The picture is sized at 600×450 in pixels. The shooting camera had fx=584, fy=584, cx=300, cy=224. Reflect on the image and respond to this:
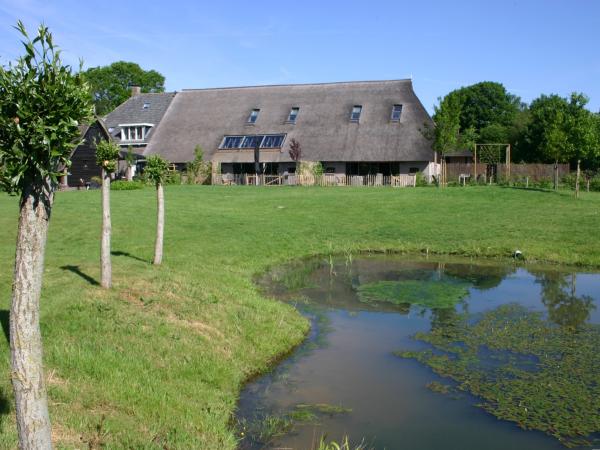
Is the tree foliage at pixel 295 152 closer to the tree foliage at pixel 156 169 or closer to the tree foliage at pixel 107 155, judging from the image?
the tree foliage at pixel 156 169

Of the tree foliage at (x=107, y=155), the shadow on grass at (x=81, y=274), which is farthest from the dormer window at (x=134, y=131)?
the tree foliage at (x=107, y=155)

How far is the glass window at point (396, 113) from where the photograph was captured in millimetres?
45250

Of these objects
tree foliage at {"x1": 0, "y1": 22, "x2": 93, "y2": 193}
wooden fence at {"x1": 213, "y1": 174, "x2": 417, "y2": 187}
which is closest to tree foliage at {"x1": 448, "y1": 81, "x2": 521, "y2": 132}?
wooden fence at {"x1": 213, "y1": 174, "x2": 417, "y2": 187}

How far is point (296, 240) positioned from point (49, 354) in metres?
14.4

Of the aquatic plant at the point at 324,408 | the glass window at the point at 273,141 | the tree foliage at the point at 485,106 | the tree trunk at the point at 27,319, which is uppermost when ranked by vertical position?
the tree foliage at the point at 485,106

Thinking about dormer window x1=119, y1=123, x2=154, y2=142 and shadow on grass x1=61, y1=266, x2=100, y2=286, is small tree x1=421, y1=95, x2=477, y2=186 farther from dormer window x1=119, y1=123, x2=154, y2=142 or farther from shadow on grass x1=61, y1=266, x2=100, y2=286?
shadow on grass x1=61, y1=266, x2=100, y2=286

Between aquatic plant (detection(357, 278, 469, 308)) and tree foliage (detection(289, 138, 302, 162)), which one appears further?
tree foliage (detection(289, 138, 302, 162))

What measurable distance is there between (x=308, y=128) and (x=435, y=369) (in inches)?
1515

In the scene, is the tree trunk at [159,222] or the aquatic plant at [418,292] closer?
the tree trunk at [159,222]

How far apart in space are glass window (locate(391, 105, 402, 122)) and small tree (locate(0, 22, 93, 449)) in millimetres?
42241

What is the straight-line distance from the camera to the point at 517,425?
791cm

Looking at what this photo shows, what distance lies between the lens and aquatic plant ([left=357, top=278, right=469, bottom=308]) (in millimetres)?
14688

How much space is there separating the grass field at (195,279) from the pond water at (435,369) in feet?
2.67

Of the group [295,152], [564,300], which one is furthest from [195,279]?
[295,152]
